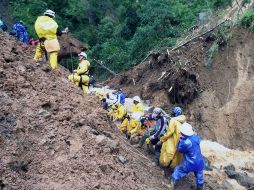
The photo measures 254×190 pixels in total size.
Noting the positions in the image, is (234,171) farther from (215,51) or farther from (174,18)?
(174,18)

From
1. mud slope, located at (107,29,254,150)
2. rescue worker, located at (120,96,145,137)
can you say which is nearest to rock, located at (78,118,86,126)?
rescue worker, located at (120,96,145,137)

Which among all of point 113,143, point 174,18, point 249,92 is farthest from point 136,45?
point 113,143

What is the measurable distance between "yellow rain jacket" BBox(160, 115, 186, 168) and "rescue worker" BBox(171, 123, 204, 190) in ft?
1.04

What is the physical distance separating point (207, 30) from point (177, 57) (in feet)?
6.75

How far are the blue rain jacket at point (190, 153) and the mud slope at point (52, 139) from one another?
2.22ft

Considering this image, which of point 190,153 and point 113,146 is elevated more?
point 113,146

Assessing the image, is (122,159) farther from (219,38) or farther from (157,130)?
(219,38)

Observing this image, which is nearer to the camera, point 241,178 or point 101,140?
point 101,140

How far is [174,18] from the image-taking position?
2464 centimetres

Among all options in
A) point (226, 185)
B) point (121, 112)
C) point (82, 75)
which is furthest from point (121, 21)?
point (226, 185)

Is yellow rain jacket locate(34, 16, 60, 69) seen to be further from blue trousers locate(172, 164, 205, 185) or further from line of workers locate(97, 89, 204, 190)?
blue trousers locate(172, 164, 205, 185)

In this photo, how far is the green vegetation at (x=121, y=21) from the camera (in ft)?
77.9

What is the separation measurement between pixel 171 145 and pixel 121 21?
24.1 m

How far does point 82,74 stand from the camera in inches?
433
